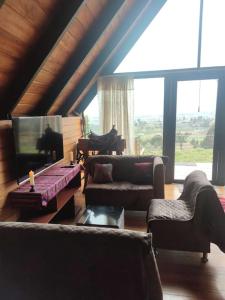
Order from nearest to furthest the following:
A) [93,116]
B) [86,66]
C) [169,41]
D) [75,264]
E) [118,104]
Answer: [75,264]
[86,66]
[169,41]
[118,104]
[93,116]

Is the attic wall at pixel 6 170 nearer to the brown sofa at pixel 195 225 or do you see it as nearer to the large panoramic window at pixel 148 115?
the brown sofa at pixel 195 225

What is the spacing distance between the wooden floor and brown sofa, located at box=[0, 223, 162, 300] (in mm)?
956

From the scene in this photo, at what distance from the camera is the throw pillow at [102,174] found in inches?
142

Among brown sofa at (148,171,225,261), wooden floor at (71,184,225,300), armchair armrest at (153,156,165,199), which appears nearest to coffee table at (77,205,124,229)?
brown sofa at (148,171,225,261)

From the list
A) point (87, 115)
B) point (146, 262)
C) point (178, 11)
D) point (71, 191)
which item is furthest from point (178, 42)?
point (146, 262)

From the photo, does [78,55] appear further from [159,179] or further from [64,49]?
[159,179]

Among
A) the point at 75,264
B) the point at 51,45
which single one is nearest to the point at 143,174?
the point at 51,45

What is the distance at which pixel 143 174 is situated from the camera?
11.6ft

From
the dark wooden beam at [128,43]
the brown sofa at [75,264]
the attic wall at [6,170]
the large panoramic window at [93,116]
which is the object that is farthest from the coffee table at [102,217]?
the dark wooden beam at [128,43]

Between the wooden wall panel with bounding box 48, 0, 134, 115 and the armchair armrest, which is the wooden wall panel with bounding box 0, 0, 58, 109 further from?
the armchair armrest

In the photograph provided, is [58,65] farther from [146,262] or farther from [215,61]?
[215,61]

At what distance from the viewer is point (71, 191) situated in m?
3.57

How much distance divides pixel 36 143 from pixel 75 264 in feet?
6.68

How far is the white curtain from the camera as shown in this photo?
4.82 m
